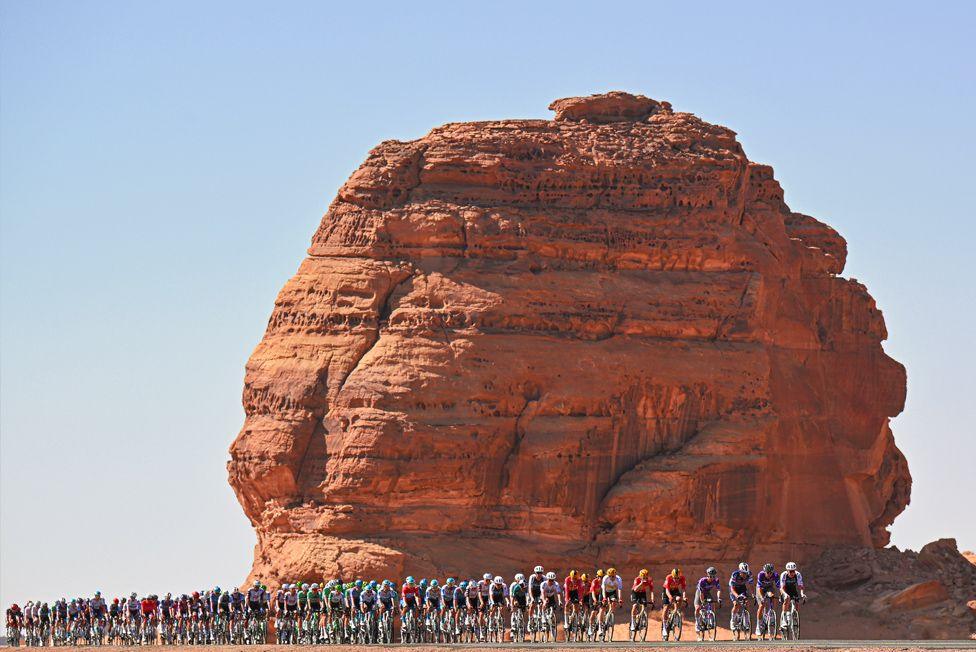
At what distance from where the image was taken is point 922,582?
65750mm

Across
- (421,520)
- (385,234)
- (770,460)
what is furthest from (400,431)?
(770,460)

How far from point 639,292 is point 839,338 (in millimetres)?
9439

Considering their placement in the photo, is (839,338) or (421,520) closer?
(421,520)

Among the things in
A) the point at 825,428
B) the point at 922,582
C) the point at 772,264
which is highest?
the point at 772,264

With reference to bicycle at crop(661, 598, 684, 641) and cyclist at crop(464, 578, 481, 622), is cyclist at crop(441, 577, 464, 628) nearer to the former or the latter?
cyclist at crop(464, 578, 481, 622)

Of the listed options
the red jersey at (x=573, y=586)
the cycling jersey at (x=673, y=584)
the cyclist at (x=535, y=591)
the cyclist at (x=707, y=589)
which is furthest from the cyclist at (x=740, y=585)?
the cyclist at (x=535, y=591)

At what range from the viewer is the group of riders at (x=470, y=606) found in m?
54.6

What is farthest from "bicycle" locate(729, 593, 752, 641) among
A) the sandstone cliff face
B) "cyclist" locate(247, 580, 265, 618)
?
"cyclist" locate(247, 580, 265, 618)

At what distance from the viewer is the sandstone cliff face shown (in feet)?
211

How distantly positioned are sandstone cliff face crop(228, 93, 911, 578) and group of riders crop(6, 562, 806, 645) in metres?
3.00

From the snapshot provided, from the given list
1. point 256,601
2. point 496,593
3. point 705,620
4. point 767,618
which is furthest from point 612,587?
point 256,601

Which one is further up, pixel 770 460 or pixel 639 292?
pixel 639 292

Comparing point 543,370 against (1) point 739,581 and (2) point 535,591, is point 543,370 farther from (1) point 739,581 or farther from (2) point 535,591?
(1) point 739,581

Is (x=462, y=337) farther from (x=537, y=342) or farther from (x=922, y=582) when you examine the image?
(x=922, y=582)
